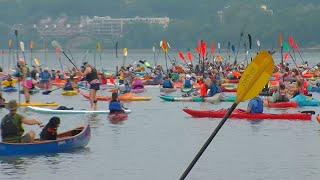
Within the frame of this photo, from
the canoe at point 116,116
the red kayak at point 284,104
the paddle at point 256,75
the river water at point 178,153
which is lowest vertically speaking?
the river water at point 178,153

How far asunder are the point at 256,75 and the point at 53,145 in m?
11.5

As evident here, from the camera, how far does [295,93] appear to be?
152 ft

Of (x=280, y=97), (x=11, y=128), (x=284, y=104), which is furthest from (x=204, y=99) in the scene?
(x=11, y=128)

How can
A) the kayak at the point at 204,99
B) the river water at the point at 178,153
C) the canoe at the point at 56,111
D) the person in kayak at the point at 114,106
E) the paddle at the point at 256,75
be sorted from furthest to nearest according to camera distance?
the kayak at the point at 204,99, the canoe at the point at 56,111, the person in kayak at the point at 114,106, the river water at the point at 178,153, the paddle at the point at 256,75

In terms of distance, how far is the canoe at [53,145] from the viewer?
28.4 m

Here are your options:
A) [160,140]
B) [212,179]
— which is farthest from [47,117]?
[212,179]

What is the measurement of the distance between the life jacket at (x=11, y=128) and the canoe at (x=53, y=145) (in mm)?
177

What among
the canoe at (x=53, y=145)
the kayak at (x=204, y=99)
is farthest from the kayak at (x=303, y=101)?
the canoe at (x=53, y=145)

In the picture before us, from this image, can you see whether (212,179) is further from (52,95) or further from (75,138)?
(52,95)

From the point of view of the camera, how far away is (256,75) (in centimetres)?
1878

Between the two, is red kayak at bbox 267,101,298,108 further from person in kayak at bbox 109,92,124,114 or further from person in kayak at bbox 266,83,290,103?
person in kayak at bbox 109,92,124,114

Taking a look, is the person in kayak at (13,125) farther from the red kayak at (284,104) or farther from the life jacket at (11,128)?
the red kayak at (284,104)

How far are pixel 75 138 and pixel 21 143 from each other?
1.95 m

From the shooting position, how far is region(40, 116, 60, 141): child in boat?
93.2 feet
